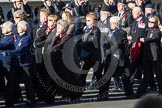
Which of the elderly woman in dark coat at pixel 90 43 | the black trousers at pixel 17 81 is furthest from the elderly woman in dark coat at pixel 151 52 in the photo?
the black trousers at pixel 17 81

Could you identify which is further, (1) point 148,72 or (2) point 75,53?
(1) point 148,72

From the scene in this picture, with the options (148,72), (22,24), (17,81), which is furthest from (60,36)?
(148,72)

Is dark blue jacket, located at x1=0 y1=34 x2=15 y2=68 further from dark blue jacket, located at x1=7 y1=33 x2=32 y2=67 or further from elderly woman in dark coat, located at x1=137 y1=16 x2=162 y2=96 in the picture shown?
elderly woman in dark coat, located at x1=137 y1=16 x2=162 y2=96

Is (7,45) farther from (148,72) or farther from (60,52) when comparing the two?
(148,72)

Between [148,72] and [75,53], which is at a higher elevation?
[75,53]

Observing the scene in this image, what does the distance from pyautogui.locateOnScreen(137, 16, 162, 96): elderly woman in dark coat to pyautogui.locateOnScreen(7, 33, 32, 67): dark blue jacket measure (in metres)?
2.32

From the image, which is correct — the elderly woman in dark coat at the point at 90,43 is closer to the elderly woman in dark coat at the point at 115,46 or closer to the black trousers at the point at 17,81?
the elderly woman in dark coat at the point at 115,46

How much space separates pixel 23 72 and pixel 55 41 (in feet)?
2.45

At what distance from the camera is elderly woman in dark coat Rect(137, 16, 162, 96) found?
335 inches

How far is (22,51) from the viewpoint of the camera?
743 centimetres

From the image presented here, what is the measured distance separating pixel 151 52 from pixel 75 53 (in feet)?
4.81

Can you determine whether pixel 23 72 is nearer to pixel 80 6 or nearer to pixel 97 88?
pixel 97 88

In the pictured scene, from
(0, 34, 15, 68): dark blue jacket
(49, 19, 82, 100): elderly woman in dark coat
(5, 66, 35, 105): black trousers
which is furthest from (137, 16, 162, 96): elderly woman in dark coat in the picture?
(0, 34, 15, 68): dark blue jacket

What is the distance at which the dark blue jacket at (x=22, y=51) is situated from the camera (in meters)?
7.42
